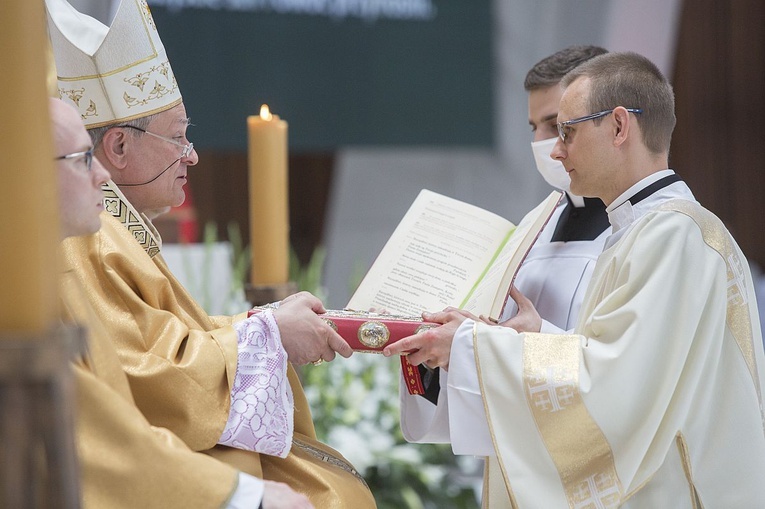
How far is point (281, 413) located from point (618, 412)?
777mm

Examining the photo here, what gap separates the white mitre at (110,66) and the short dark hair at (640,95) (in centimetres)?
112

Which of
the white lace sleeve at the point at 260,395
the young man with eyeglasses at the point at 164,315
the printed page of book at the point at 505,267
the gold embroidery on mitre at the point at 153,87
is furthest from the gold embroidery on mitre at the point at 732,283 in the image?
the gold embroidery on mitre at the point at 153,87

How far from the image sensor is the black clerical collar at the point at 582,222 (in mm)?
2861

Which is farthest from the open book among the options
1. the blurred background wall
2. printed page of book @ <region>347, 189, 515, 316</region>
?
the blurred background wall

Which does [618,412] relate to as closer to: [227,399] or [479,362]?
[479,362]

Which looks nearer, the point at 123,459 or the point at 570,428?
the point at 123,459

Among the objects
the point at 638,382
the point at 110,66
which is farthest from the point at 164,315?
the point at 638,382

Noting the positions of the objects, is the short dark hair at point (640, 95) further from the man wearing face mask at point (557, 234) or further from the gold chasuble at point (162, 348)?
the gold chasuble at point (162, 348)

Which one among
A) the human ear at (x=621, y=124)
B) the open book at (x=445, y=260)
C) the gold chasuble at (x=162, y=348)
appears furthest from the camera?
the open book at (x=445, y=260)

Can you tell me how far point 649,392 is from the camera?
6.91ft

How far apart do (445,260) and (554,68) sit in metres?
0.82

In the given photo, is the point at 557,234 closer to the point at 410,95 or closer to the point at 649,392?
the point at 649,392

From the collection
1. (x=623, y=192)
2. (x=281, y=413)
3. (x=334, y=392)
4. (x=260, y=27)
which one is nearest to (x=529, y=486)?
(x=281, y=413)

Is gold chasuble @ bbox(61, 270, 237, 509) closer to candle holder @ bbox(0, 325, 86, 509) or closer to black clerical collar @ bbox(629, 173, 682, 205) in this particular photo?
candle holder @ bbox(0, 325, 86, 509)
